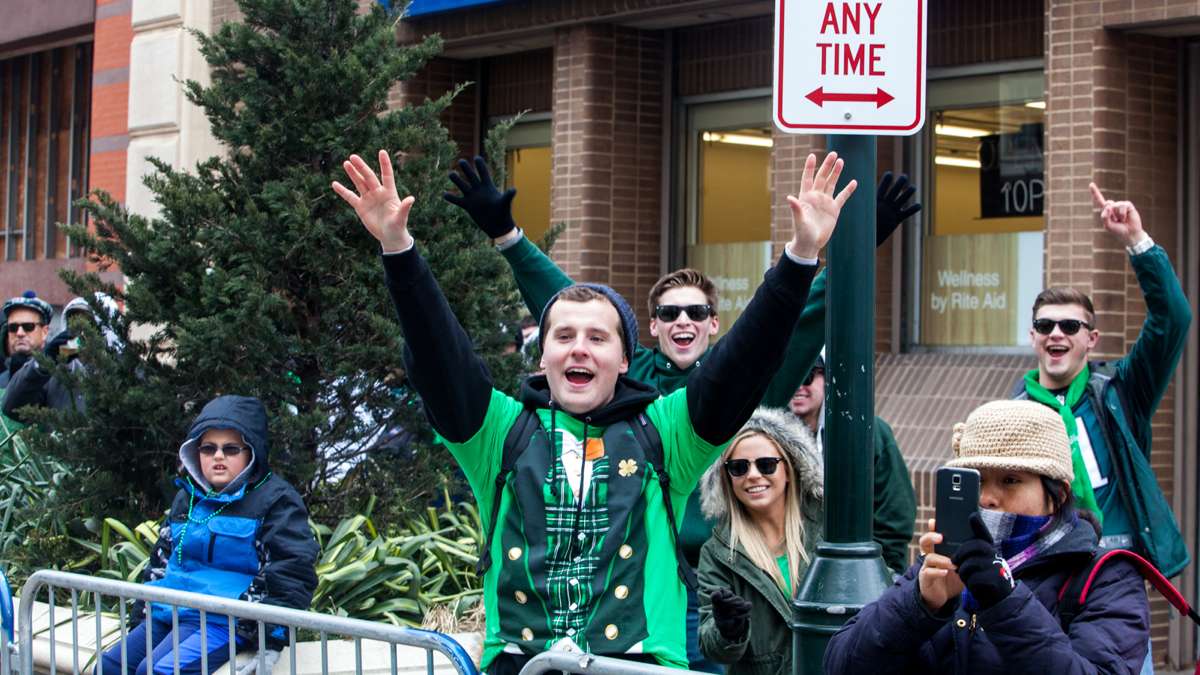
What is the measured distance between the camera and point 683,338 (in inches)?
233

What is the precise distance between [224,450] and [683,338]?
181 centimetres

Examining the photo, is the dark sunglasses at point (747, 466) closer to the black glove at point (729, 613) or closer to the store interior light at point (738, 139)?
the black glove at point (729, 613)

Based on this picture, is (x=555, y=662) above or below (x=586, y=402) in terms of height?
below

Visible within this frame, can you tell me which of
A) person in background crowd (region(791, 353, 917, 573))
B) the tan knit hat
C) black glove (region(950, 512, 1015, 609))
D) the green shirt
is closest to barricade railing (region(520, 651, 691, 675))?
the green shirt

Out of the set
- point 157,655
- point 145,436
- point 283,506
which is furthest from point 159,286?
point 157,655

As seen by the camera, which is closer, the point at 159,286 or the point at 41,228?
the point at 159,286

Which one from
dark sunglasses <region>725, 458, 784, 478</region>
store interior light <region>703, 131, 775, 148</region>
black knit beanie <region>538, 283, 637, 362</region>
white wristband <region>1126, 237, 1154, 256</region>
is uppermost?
store interior light <region>703, 131, 775, 148</region>

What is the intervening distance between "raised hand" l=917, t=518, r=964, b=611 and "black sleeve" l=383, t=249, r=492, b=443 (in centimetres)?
118

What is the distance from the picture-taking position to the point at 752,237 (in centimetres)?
1194

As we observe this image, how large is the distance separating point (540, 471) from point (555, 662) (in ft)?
1.75

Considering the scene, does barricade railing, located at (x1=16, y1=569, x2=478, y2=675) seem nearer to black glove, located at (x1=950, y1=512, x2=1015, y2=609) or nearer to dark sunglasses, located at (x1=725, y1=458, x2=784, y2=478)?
dark sunglasses, located at (x1=725, y1=458, x2=784, y2=478)

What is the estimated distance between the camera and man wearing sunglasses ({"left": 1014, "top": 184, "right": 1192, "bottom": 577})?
19.4 feet

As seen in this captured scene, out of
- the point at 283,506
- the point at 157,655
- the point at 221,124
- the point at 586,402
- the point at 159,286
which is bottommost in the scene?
the point at 157,655

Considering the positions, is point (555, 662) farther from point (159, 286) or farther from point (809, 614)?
point (159, 286)
